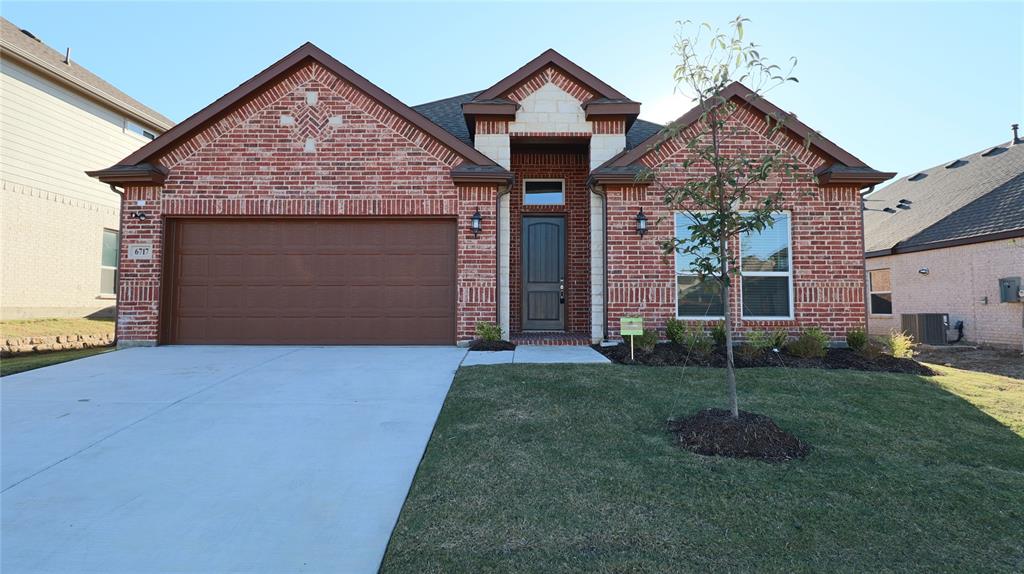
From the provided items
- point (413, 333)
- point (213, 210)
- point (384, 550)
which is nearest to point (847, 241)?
point (413, 333)

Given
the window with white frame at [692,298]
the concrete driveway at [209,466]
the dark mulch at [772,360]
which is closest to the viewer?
the concrete driveway at [209,466]

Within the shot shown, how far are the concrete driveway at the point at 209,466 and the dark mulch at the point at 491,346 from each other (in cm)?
167

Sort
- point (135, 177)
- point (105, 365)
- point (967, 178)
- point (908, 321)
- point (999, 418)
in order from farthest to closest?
point (967, 178) < point (908, 321) < point (135, 177) < point (105, 365) < point (999, 418)

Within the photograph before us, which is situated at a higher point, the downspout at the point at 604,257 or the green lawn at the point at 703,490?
the downspout at the point at 604,257

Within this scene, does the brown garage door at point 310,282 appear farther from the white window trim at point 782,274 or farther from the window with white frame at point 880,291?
the window with white frame at point 880,291

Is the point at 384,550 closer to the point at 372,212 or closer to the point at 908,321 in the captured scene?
the point at 372,212

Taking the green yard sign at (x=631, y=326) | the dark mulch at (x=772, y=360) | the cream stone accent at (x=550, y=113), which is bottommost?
the dark mulch at (x=772, y=360)

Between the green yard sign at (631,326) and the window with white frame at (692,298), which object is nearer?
the green yard sign at (631,326)

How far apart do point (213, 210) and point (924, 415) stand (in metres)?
10.8

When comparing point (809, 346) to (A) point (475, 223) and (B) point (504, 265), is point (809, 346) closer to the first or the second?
(B) point (504, 265)

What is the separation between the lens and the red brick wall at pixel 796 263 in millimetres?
8500

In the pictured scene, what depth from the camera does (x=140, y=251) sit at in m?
8.48

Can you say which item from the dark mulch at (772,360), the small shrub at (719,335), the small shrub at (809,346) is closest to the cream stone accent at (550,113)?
the small shrub at (719,335)

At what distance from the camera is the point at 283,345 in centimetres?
859
